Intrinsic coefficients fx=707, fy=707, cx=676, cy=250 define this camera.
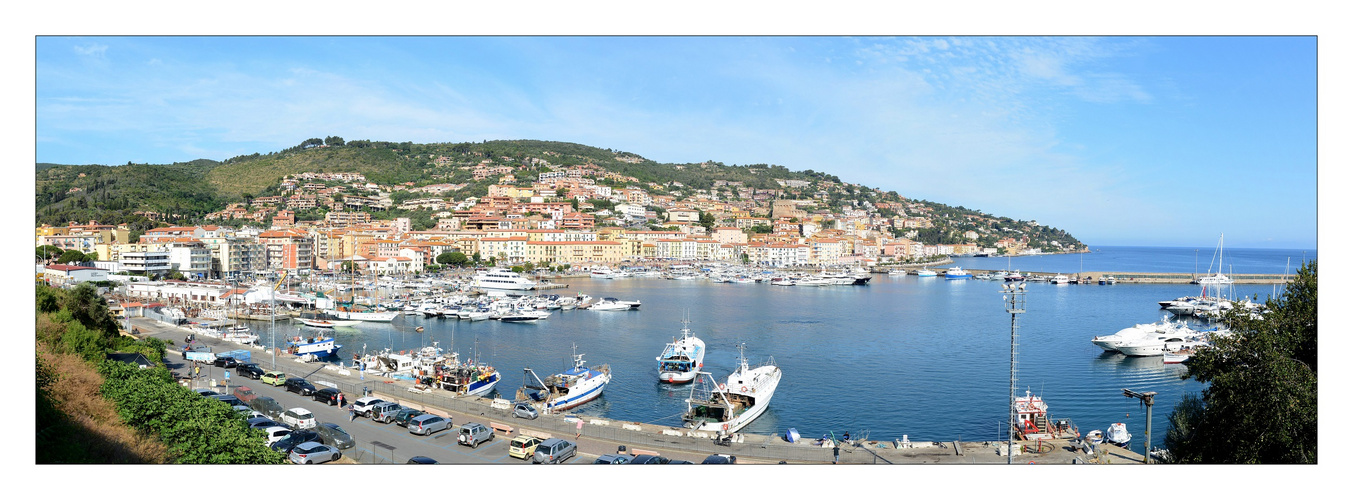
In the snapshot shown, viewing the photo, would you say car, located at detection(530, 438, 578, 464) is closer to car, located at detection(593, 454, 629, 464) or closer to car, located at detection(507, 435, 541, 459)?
car, located at detection(507, 435, 541, 459)

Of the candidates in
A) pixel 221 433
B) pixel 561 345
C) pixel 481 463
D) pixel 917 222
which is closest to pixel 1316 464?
pixel 481 463

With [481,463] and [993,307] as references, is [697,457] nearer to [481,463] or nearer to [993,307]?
[481,463]

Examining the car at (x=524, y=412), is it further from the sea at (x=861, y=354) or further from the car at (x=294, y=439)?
the car at (x=294, y=439)

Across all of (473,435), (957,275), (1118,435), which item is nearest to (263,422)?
(473,435)

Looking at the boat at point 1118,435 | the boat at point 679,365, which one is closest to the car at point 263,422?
the boat at point 679,365

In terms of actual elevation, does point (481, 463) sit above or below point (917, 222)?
below

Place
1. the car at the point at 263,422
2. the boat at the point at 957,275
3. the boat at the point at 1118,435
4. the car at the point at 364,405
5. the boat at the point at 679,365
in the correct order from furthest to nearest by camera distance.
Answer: the boat at the point at 957,275
the boat at the point at 679,365
the boat at the point at 1118,435
the car at the point at 364,405
the car at the point at 263,422
